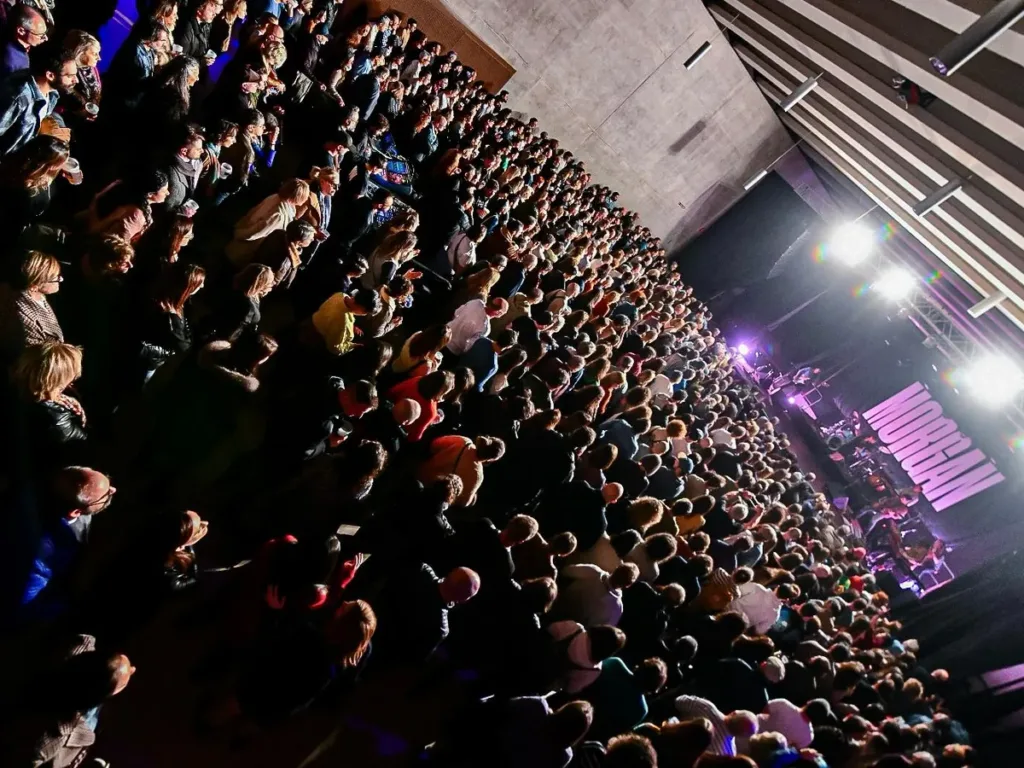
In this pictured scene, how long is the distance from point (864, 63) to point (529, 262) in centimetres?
496

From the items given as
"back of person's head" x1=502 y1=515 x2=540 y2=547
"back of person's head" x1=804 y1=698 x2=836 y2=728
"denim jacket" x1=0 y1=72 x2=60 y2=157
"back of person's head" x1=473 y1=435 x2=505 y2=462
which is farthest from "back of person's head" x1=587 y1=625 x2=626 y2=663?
"denim jacket" x1=0 y1=72 x2=60 y2=157

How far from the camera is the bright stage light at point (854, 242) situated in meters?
13.4

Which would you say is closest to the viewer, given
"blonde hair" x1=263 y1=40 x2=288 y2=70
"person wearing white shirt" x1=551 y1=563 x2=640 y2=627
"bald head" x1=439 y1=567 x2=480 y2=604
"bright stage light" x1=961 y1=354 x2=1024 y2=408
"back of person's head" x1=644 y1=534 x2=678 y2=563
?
"bald head" x1=439 y1=567 x2=480 y2=604

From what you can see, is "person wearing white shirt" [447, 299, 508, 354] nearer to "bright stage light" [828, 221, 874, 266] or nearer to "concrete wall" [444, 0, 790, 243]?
"concrete wall" [444, 0, 790, 243]

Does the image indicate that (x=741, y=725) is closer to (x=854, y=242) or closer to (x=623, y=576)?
(x=623, y=576)

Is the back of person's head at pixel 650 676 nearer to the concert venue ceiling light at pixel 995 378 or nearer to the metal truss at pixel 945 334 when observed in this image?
the concert venue ceiling light at pixel 995 378

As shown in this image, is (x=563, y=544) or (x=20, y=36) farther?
(x=563, y=544)

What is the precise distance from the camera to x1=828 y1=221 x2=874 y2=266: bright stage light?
1341cm

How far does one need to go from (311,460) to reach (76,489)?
46.3 inches

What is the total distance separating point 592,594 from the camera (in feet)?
12.6

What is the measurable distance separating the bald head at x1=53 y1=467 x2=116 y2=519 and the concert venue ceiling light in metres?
13.2

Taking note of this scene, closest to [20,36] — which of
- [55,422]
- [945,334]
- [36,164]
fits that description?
[36,164]

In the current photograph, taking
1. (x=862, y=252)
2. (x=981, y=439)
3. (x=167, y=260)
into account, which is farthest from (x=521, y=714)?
(x=981, y=439)

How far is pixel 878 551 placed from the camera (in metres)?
12.8
